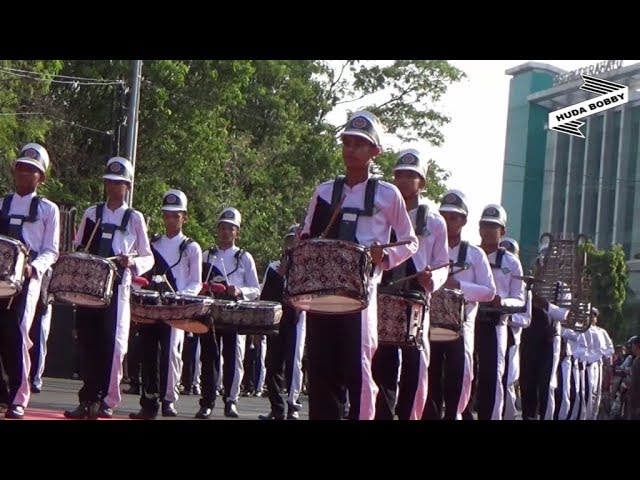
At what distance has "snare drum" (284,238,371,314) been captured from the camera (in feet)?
27.3

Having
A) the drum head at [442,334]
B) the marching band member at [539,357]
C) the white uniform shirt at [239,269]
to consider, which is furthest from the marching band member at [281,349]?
the drum head at [442,334]

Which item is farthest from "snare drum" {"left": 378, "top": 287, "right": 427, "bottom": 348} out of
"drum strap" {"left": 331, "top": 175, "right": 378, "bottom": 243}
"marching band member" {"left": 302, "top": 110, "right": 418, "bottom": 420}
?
"drum strap" {"left": 331, "top": 175, "right": 378, "bottom": 243}

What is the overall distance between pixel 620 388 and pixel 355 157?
741 inches

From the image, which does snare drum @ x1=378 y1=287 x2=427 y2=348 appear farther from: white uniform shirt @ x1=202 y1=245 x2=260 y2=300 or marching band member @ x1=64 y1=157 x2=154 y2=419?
white uniform shirt @ x1=202 y1=245 x2=260 y2=300

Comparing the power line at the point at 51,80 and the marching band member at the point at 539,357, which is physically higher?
the power line at the point at 51,80

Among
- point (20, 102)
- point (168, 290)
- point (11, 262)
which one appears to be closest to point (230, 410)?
point (168, 290)

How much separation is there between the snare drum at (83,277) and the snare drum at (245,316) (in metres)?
3.17

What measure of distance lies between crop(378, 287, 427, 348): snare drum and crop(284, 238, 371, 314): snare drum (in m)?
1.08

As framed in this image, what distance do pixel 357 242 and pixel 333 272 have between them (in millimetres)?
457

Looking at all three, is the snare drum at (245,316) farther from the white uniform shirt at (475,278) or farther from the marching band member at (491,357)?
the white uniform shirt at (475,278)

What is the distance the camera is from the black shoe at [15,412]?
10.6 metres

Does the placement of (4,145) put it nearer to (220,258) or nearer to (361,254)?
(220,258)

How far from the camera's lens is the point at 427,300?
381 inches
